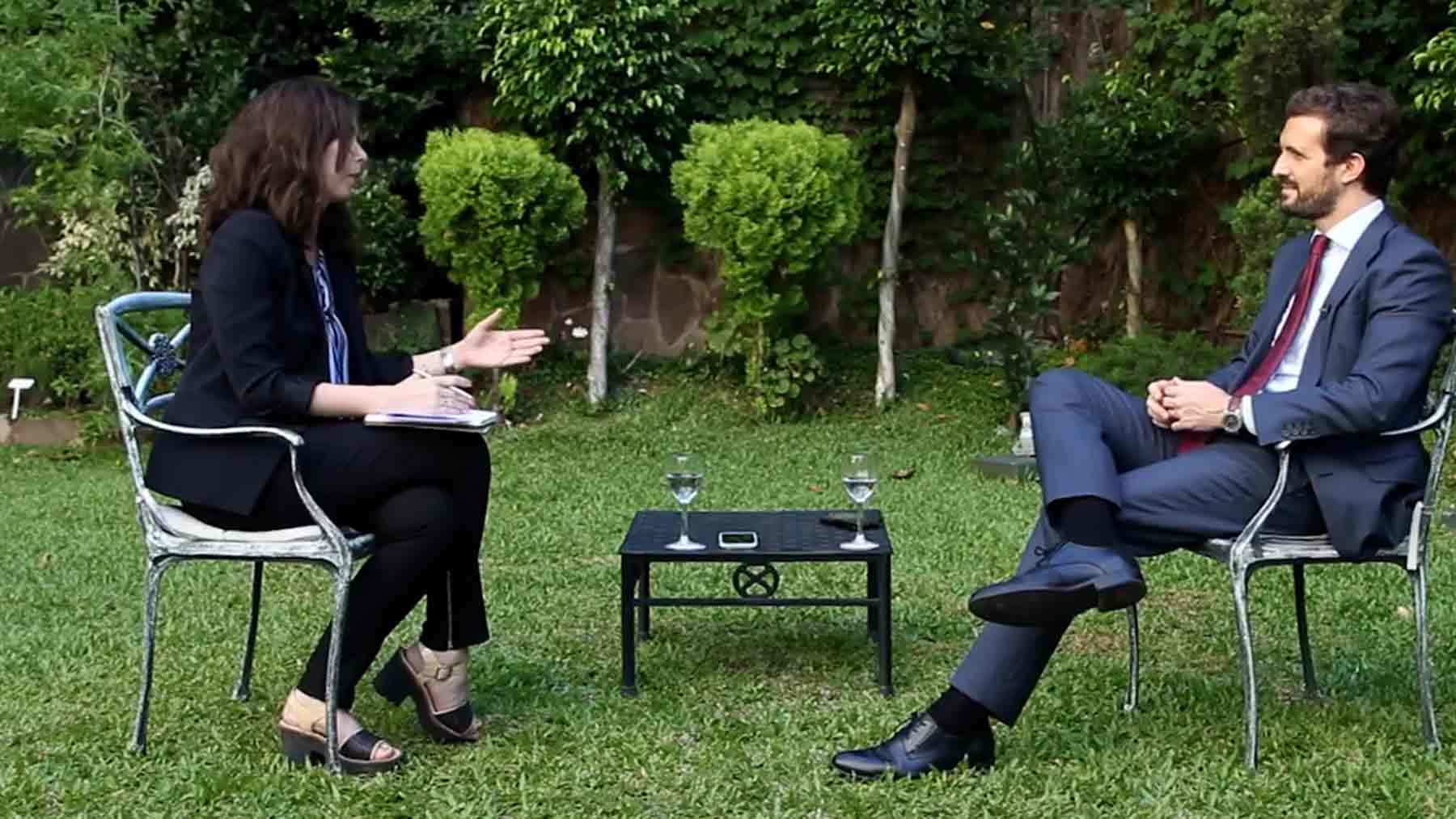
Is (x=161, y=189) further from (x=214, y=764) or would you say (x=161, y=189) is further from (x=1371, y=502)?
(x=1371, y=502)

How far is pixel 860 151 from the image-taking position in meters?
9.53

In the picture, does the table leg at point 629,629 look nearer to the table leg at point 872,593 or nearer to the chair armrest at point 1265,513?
the table leg at point 872,593

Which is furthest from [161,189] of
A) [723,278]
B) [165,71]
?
[723,278]

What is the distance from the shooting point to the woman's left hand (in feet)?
12.6

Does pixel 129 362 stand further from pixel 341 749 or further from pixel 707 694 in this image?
pixel 707 694

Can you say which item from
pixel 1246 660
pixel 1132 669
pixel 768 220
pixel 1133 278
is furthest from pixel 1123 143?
pixel 1246 660

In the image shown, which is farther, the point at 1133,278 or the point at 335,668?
the point at 1133,278

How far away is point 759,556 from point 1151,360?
423 centimetres

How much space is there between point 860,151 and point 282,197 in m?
6.28

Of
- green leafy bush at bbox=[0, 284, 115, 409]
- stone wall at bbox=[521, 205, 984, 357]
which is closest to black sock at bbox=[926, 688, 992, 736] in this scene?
stone wall at bbox=[521, 205, 984, 357]

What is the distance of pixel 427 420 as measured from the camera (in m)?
3.45

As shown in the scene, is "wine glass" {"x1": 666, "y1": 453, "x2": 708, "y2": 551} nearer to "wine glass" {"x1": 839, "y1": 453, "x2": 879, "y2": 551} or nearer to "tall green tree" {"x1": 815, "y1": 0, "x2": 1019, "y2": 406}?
"wine glass" {"x1": 839, "y1": 453, "x2": 879, "y2": 551}

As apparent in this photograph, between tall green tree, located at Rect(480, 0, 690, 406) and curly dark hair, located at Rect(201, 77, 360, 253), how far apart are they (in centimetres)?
513

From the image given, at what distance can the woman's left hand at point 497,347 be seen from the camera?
3828 mm
